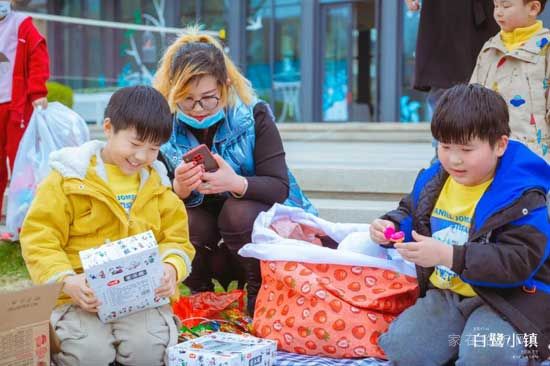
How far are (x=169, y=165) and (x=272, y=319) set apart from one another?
2.78ft

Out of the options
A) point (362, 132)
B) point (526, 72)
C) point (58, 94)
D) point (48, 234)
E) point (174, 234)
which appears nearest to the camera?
point (48, 234)

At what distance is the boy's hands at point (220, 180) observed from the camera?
2.96m

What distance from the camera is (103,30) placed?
16.1 meters

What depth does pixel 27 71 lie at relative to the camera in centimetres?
484

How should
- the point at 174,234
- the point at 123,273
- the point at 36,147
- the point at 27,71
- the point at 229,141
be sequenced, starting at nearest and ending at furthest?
the point at 123,273 → the point at 174,234 → the point at 229,141 → the point at 36,147 → the point at 27,71

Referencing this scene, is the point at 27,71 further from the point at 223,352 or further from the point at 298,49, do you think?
the point at 298,49

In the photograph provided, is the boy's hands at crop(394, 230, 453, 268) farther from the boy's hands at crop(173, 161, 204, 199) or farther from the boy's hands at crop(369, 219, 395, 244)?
the boy's hands at crop(173, 161, 204, 199)

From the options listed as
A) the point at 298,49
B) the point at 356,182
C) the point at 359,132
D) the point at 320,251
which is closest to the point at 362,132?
the point at 359,132

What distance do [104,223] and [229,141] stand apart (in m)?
0.80

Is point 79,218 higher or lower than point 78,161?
lower

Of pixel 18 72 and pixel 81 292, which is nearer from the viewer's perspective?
pixel 81 292

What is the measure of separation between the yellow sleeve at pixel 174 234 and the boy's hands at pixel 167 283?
6 centimetres

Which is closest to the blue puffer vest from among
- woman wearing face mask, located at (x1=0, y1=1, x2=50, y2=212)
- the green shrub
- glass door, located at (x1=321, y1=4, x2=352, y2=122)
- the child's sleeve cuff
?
the child's sleeve cuff

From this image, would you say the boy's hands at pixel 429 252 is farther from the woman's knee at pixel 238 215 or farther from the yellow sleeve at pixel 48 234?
the yellow sleeve at pixel 48 234
